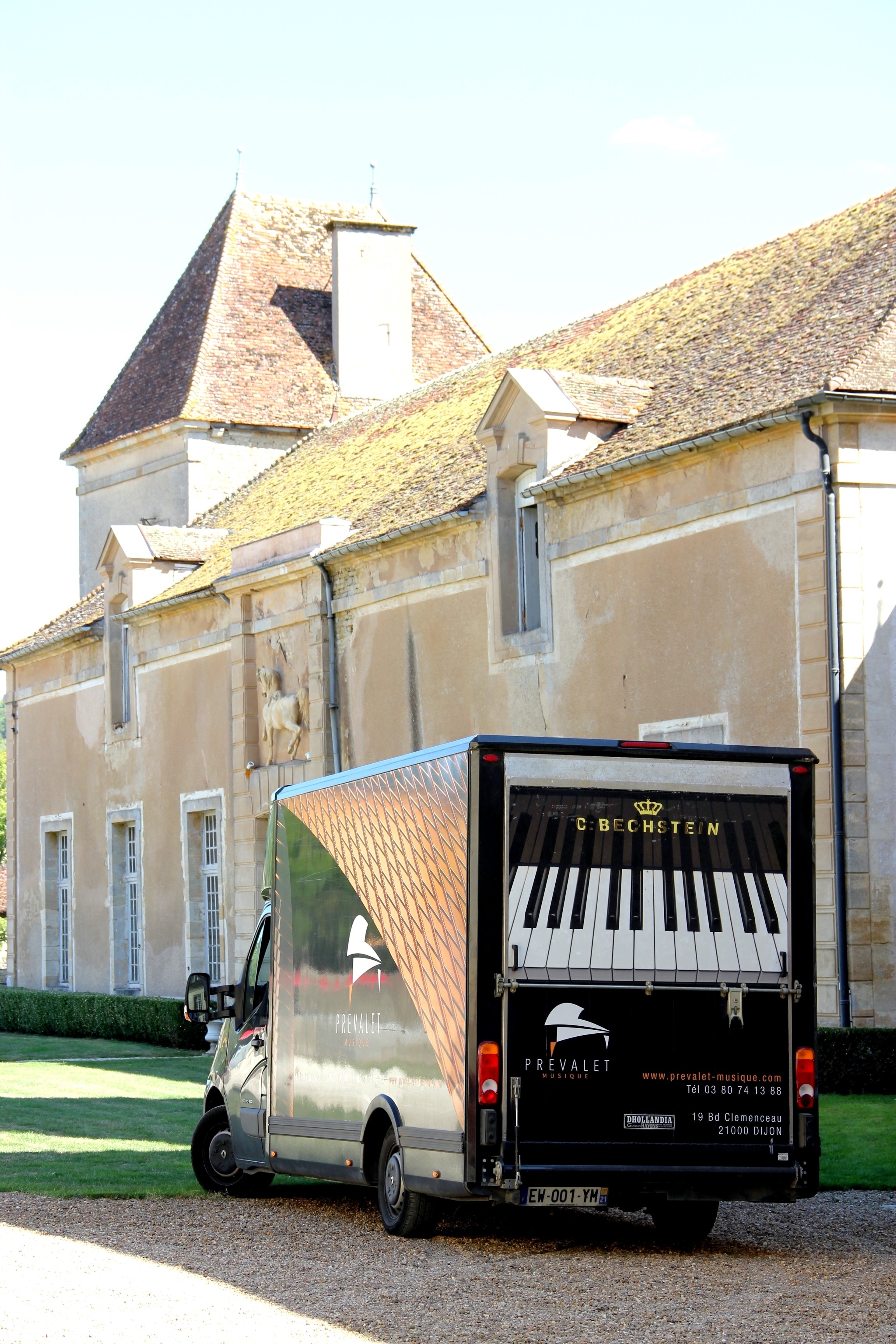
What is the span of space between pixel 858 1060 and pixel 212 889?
48.4 feet

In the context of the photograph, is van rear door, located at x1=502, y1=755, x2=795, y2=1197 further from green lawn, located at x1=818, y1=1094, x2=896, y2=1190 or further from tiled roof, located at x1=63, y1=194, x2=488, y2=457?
tiled roof, located at x1=63, y1=194, x2=488, y2=457

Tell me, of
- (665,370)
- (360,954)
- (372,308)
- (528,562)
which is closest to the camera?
(360,954)

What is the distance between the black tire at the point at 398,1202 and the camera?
9445 mm

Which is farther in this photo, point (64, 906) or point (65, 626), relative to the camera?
point (64, 906)

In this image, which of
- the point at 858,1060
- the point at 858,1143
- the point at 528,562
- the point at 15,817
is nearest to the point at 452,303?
the point at 15,817

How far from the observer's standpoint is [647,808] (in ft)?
30.2

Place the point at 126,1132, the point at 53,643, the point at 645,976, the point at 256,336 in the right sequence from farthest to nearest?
the point at 256,336, the point at 53,643, the point at 126,1132, the point at 645,976

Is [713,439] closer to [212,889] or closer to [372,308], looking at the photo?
[212,889]

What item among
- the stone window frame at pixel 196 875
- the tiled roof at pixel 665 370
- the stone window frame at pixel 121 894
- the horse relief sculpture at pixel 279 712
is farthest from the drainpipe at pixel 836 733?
the stone window frame at pixel 121 894

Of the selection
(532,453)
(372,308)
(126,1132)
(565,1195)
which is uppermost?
(372,308)

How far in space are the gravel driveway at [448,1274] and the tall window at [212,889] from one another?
685 inches

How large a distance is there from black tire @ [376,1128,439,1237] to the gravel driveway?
0.10 meters

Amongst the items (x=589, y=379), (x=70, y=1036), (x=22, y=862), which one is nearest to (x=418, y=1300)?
(x=589, y=379)

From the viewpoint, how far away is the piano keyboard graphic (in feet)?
29.6
